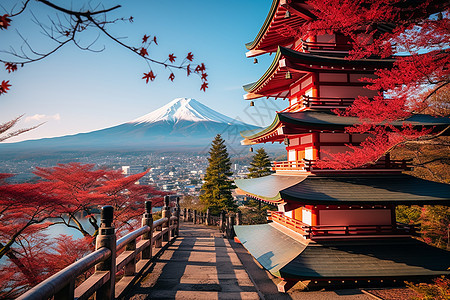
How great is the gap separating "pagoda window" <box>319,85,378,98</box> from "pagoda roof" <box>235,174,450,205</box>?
256cm

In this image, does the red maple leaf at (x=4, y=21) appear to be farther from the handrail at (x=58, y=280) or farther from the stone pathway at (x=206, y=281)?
the stone pathway at (x=206, y=281)

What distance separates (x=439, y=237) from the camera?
13469 millimetres

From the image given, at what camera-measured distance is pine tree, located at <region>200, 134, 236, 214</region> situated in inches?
973

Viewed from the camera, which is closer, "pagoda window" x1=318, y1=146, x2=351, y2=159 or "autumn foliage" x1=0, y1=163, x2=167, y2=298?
"pagoda window" x1=318, y1=146, x2=351, y2=159

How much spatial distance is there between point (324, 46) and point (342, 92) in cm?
161

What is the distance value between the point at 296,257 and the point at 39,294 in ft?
19.6

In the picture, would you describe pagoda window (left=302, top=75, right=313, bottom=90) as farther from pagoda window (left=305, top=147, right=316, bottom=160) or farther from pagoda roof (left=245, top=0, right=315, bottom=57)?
pagoda window (left=305, top=147, right=316, bottom=160)

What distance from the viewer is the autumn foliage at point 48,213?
894 cm

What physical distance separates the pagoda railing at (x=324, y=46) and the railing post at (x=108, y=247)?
301 inches

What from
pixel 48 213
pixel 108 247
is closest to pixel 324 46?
pixel 108 247

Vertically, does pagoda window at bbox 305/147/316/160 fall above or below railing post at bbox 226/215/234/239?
above

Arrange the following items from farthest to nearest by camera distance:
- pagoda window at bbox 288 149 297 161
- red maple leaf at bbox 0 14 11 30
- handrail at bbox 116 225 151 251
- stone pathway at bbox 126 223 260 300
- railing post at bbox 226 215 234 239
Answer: railing post at bbox 226 215 234 239
pagoda window at bbox 288 149 297 161
stone pathway at bbox 126 223 260 300
handrail at bbox 116 225 151 251
red maple leaf at bbox 0 14 11 30

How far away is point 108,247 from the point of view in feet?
12.6

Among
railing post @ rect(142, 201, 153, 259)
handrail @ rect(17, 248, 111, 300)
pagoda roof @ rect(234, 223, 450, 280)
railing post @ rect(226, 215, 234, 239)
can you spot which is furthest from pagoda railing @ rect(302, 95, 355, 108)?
railing post @ rect(226, 215, 234, 239)
